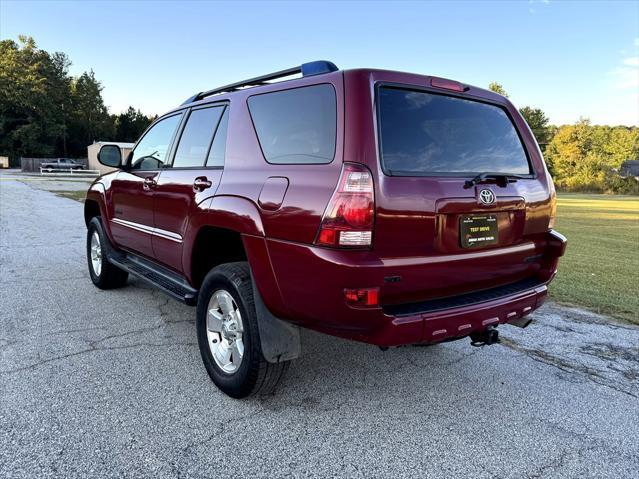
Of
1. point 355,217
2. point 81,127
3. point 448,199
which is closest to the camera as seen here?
point 355,217

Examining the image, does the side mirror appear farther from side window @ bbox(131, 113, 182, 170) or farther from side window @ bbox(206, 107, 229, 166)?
side window @ bbox(206, 107, 229, 166)

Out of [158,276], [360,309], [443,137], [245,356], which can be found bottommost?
[245,356]

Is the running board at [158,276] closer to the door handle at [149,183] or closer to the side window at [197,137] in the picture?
the door handle at [149,183]

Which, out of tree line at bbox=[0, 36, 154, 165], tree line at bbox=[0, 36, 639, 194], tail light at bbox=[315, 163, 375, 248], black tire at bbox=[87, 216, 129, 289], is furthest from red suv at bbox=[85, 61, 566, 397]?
tree line at bbox=[0, 36, 154, 165]

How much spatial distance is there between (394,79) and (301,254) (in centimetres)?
112

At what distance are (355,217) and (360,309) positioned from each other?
0.46m

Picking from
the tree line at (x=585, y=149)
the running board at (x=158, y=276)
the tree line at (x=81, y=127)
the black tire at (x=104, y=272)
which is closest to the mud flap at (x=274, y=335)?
the running board at (x=158, y=276)

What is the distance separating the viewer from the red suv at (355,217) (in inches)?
95.0

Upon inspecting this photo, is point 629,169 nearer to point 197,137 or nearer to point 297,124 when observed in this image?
point 197,137

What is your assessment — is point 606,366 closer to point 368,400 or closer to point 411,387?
point 411,387

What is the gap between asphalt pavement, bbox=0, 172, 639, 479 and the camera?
7.95ft

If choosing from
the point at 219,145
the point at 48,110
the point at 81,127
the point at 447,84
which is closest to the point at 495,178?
the point at 447,84

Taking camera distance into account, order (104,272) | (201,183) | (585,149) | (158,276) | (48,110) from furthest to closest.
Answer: (48,110)
(585,149)
(104,272)
(158,276)
(201,183)

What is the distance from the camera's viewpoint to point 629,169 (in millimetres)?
48156
